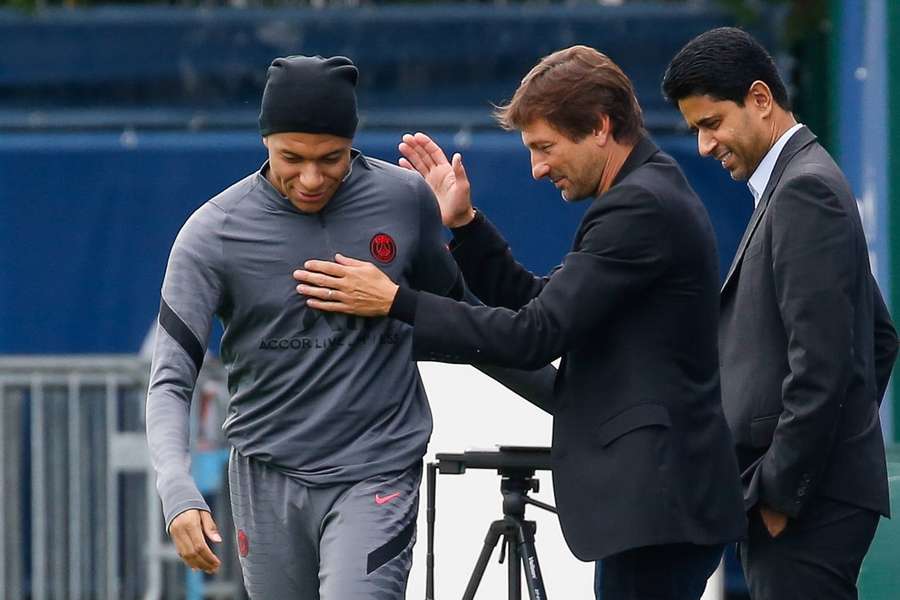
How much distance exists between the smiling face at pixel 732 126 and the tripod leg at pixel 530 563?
96cm

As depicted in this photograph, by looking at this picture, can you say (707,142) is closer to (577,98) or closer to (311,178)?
(577,98)

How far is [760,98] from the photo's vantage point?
11.9 ft

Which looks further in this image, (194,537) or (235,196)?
(235,196)

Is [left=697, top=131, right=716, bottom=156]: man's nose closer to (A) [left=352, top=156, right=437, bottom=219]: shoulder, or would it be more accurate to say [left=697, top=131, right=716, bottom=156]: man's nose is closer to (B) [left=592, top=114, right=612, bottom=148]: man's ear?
(B) [left=592, top=114, right=612, bottom=148]: man's ear

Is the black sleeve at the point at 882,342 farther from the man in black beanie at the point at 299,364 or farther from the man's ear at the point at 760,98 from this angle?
the man in black beanie at the point at 299,364

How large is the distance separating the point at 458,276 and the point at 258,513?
0.71 m

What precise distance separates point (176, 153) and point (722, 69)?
441cm

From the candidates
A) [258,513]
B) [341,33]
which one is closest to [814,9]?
[341,33]

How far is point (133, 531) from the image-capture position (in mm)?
7082

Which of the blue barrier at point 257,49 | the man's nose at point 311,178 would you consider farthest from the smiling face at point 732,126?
the blue barrier at point 257,49

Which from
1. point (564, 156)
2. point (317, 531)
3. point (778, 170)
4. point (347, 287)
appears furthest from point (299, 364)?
point (778, 170)

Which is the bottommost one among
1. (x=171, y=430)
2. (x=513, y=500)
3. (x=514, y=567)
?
(x=514, y=567)

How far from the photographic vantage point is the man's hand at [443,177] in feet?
12.4

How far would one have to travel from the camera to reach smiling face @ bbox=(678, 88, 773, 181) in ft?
11.8
